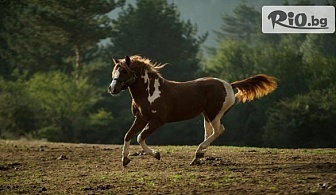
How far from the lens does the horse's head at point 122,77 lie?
1257cm

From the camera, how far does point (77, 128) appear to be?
50.3 meters

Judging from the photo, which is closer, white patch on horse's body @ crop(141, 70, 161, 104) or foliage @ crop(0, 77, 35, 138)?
white patch on horse's body @ crop(141, 70, 161, 104)

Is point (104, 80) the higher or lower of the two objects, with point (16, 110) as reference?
higher

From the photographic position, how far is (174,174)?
11.0 meters

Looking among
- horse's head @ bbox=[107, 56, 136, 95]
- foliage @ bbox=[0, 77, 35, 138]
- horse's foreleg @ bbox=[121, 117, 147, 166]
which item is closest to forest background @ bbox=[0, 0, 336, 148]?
foliage @ bbox=[0, 77, 35, 138]

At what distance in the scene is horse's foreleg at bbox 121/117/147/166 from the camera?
12683mm

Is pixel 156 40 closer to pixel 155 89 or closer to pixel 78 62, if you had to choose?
pixel 78 62

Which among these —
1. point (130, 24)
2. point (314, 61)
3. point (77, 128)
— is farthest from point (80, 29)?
point (314, 61)

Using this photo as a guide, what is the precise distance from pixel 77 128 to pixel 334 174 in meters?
41.5

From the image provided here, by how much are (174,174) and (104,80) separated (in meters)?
49.5

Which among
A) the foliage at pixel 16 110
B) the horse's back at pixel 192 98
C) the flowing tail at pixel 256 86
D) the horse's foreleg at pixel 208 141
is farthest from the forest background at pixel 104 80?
the horse's foreleg at pixel 208 141

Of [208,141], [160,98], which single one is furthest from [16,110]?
[208,141]

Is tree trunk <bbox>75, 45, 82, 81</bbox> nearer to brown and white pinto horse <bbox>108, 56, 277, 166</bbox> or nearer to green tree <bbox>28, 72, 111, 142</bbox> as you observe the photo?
green tree <bbox>28, 72, 111, 142</bbox>

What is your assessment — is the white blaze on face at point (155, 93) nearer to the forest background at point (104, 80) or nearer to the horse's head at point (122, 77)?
the horse's head at point (122, 77)
